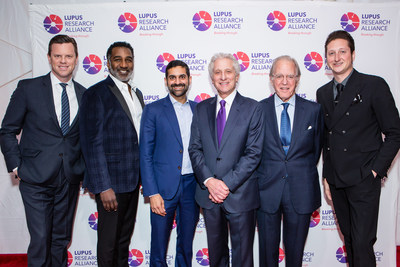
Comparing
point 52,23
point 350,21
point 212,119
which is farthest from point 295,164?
point 52,23

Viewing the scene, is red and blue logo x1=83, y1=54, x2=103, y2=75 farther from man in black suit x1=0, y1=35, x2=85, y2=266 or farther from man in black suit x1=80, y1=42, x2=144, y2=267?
man in black suit x1=80, y1=42, x2=144, y2=267

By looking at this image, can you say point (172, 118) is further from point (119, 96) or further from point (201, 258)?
point (201, 258)

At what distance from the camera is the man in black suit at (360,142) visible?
2129 millimetres

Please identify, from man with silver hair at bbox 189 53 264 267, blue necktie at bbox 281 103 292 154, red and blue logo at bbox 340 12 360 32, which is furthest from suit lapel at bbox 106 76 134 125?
red and blue logo at bbox 340 12 360 32

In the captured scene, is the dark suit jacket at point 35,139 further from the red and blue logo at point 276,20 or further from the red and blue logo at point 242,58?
the red and blue logo at point 276,20

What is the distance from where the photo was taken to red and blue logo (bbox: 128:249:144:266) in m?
3.25

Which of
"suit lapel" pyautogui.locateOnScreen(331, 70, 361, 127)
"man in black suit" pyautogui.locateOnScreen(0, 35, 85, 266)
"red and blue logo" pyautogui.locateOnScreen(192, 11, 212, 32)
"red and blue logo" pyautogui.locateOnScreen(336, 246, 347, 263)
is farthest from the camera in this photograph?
"red and blue logo" pyautogui.locateOnScreen(336, 246, 347, 263)

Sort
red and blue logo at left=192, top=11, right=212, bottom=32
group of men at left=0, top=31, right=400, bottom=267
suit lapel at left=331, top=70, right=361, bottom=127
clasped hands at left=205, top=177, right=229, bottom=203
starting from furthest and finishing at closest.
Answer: red and blue logo at left=192, top=11, right=212, bottom=32 < suit lapel at left=331, top=70, right=361, bottom=127 < group of men at left=0, top=31, right=400, bottom=267 < clasped hands at left=205, top=177, right=229, bottom=203

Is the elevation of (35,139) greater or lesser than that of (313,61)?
lesser

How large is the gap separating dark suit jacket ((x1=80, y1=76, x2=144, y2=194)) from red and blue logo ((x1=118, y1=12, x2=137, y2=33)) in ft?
3.44

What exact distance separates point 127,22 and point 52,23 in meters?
0.91

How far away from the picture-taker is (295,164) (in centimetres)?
211

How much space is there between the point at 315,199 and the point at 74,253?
9.52 feet

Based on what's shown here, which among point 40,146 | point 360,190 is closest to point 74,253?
point 40,146
